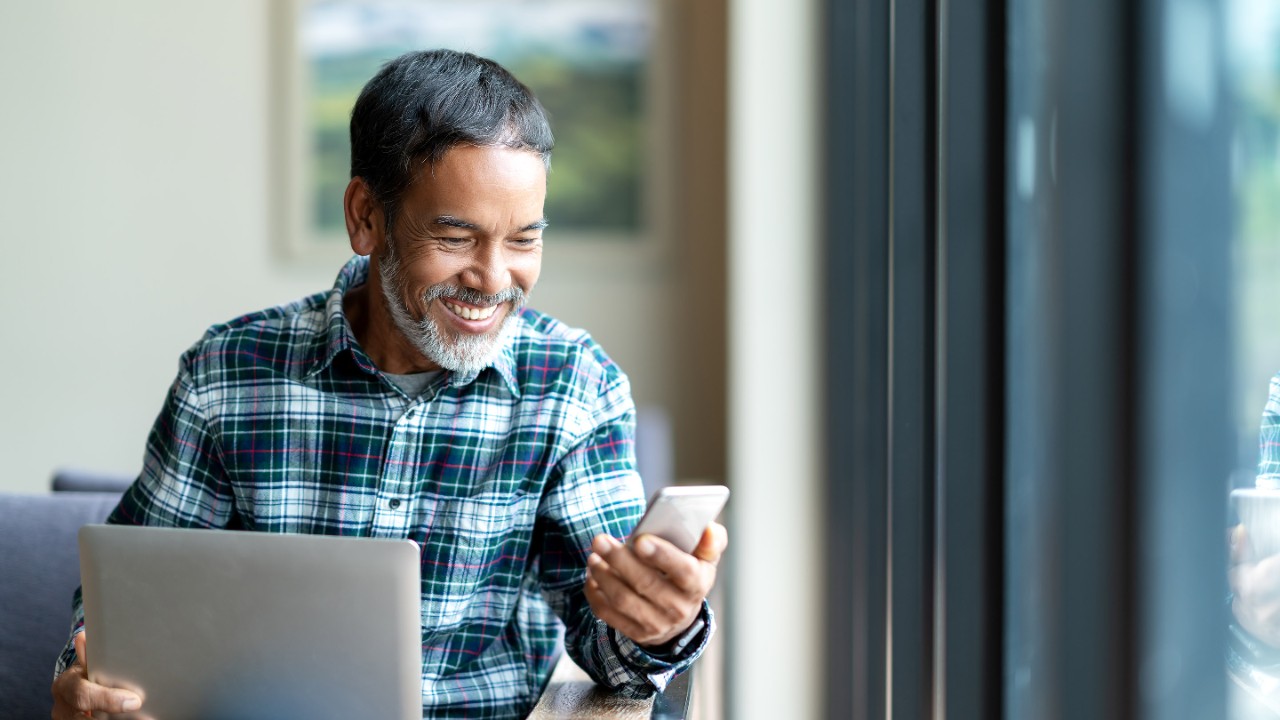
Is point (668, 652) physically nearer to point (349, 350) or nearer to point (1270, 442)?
point (349, 350)

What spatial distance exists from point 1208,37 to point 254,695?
1.00 metres

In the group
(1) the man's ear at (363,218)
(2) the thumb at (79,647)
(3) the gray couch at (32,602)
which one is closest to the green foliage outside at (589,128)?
(3) the gray couch at (32,602)

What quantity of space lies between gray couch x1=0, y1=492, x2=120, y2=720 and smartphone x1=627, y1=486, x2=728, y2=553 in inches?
44.2

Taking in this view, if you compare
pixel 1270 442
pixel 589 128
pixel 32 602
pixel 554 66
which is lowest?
pixel 32 602

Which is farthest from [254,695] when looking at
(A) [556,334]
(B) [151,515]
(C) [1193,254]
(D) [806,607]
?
(D) [806,607]

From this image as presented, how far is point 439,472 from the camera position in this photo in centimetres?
147

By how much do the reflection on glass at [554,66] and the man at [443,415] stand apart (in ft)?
8.09

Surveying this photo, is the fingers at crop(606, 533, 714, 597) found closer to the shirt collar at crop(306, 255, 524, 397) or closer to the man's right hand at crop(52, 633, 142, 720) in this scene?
the shirt collar at crop(306, 255, 524, 397)

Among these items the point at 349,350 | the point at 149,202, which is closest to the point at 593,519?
the point at 349,350

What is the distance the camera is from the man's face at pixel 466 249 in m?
1.37

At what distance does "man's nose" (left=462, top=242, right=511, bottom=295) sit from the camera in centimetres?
139

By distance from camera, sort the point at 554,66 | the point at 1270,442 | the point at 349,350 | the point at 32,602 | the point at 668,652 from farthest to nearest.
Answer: the point at 554,66
the point at 32,602
the point at 349,350
the point at 668,652
the point at 1270,442

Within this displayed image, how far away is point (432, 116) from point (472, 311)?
230mm

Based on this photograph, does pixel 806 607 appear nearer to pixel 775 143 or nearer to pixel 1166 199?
pixel 775 143
